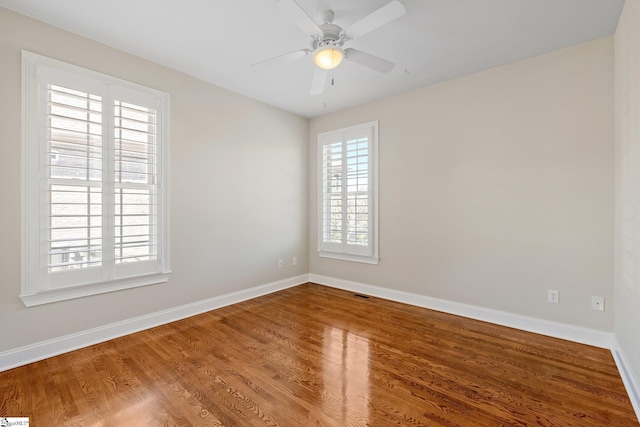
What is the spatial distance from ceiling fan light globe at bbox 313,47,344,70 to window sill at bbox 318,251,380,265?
2.60m

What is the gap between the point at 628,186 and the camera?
205 cm

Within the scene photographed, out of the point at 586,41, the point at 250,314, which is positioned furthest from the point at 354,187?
the point at 586,41

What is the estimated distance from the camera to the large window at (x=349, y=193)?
404 cm

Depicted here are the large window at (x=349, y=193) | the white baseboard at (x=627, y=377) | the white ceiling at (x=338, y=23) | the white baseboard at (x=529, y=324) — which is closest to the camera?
the white baseboard at (x=627, y=377)

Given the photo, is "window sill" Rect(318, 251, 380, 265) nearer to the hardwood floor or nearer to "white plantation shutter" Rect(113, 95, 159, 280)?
the hardwood floor

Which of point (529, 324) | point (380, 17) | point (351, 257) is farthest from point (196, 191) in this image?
point (529, 324)

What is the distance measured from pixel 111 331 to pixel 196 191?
1.59 m

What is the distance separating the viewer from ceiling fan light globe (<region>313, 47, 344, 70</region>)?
215 centimetres

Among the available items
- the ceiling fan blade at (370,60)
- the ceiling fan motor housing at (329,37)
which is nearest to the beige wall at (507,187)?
the ceiling fan blade at (370,60)

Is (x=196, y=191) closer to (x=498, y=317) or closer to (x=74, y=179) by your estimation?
(x=74, y=179)

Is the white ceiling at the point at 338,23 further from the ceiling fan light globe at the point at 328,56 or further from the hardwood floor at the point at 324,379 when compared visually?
the hardwood floor at the point at 324,379

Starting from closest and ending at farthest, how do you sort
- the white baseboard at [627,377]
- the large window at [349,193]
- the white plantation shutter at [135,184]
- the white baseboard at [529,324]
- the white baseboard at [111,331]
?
the white baseboard at [627,377]
the white baseboard at [529,324]
the white baseboard at [111,331]
the white plantation shutter at [135,184]
the large window at [349,193]

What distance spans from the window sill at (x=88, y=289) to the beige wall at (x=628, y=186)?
153 inches

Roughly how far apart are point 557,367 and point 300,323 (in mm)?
2213
